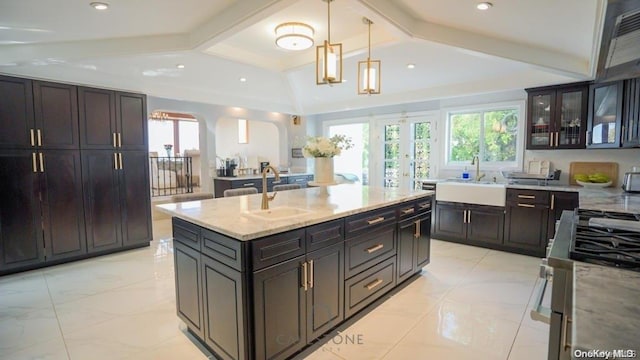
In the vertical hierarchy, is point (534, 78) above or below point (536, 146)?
above

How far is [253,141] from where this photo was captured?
939 centimetres

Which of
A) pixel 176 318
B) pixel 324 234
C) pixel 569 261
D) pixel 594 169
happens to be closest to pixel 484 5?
pixel 569 261

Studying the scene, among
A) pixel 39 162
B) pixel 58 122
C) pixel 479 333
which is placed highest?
pixel 58 122

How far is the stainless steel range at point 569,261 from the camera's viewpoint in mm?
1266

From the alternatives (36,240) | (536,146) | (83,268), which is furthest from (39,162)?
(536,146)

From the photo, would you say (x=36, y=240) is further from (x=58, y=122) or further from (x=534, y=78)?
(x=534, y=78)

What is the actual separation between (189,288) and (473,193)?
158 inches

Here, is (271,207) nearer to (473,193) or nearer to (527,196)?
(473,193)

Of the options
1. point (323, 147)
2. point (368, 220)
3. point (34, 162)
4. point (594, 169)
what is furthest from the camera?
point (594, 169)

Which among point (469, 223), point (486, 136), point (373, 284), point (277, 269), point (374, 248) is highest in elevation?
point (486, 136)

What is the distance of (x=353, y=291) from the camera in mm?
2514

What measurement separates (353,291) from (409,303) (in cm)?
74

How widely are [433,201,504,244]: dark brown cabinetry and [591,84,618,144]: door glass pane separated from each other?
141 cm

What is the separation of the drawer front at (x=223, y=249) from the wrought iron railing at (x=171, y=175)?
6.52 m
